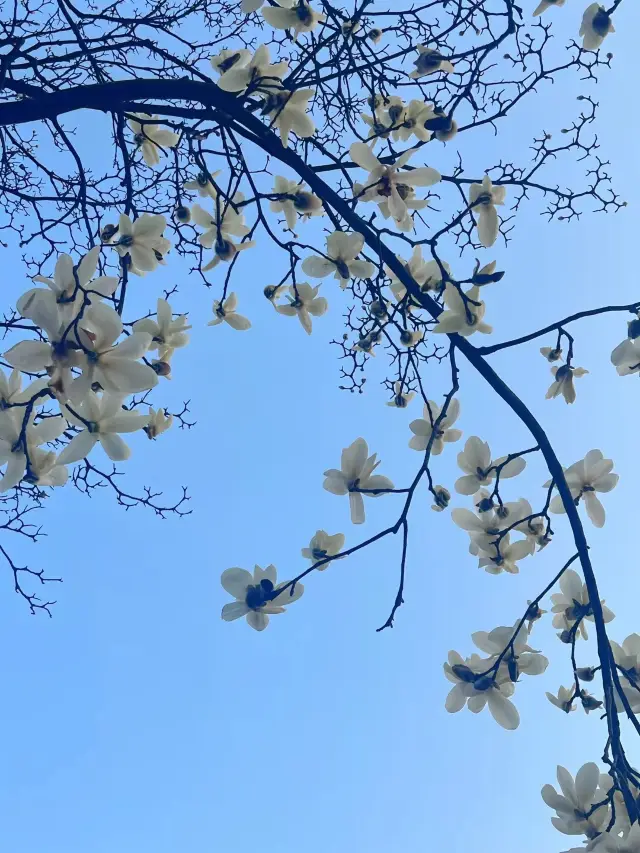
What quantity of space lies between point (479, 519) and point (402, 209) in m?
0.87

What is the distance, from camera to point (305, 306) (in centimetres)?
228

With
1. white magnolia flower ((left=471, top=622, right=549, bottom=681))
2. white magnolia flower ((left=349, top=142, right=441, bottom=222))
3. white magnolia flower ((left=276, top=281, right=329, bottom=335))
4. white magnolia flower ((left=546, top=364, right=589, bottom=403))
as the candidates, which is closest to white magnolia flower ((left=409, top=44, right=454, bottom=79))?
white magnolia flower ((left=349, top=142, right=441, bottom=222))

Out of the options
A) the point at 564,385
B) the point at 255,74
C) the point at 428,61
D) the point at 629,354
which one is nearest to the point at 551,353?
the point at 564,385

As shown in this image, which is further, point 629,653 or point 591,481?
point 591,481

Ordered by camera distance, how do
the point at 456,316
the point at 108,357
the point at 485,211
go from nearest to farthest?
the point at 108,357
the point at 456,316
the point at 485,211

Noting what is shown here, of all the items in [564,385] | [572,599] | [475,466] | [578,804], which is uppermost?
[564,385]

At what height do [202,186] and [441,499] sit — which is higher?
[202,186]

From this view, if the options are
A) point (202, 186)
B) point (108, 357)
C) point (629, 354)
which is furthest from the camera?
point (202, 186)

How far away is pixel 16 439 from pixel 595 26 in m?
1.88

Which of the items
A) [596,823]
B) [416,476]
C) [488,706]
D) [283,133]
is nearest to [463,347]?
[416,476]

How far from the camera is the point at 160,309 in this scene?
2.13 metres

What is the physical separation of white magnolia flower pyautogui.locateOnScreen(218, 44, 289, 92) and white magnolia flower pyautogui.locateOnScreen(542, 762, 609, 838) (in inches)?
A: 69.4

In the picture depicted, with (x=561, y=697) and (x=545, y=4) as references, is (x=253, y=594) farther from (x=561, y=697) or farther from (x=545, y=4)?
(x=545, y=4)

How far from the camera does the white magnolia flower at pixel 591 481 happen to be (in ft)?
5.92
